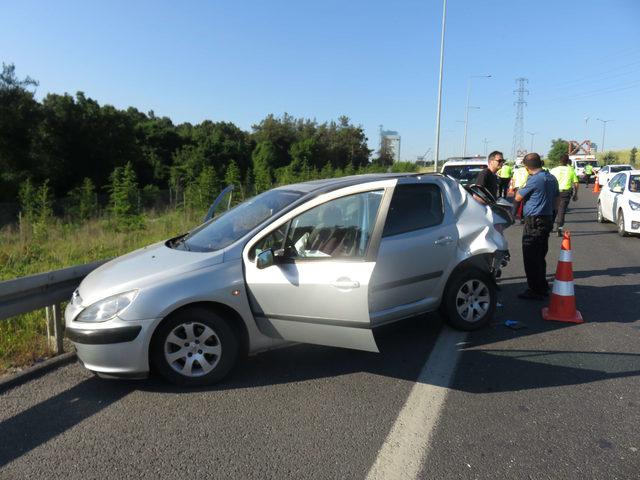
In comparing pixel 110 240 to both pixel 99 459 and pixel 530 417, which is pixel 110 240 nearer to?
pixel 99 459

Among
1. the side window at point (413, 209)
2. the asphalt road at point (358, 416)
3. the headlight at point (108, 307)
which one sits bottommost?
the asphalt road at point (358, 416)

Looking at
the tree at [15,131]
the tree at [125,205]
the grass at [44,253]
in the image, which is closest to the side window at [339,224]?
the grass at [44,253]

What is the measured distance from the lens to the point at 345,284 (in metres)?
3.81

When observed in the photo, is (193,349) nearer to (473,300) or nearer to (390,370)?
(390,370)

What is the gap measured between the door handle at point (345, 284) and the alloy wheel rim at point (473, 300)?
163 cm

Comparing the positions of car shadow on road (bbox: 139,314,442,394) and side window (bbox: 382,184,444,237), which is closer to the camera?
car shadow on road (bbox: 139,314,442,394)

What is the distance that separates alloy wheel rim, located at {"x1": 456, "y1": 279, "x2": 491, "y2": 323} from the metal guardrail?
368cm

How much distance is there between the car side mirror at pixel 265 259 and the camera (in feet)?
12.6

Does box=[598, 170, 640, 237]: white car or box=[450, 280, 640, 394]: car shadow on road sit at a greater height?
box=[598, 170, 640, 237]: white car

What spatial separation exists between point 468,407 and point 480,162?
995 centimetres

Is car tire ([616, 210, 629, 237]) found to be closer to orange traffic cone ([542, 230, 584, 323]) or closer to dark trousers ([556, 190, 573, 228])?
dark trousers ([556, 190, 573, 228])

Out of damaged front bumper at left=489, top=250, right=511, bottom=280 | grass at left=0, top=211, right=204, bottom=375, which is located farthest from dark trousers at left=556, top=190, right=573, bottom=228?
grass at left=0, top=211, right=204, bottom=375

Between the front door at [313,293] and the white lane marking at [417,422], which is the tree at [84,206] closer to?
the front door at [313,293]

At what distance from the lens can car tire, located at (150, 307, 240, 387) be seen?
3.75 meters
